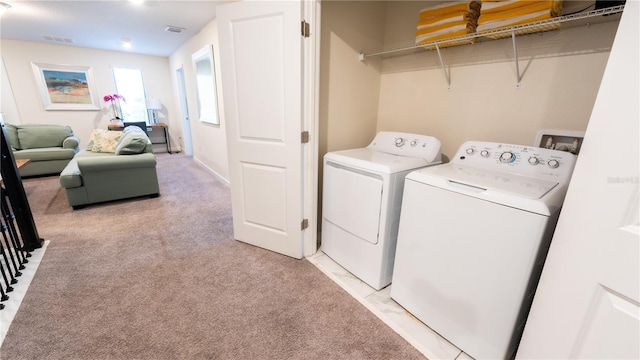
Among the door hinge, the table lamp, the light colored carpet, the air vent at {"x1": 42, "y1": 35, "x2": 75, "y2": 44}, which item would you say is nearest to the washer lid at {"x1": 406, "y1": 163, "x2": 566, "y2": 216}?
the light colored carpet

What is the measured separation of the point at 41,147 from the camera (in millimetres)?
4316

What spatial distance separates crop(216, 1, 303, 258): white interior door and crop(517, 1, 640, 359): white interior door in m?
1.43

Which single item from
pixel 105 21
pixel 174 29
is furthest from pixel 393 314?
pixel 105 21

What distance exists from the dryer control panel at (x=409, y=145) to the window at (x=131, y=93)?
6.24 m

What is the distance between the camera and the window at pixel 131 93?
18.8 ft

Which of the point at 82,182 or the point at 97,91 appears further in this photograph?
the point at 97,91

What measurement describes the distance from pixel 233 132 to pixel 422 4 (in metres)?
1.78

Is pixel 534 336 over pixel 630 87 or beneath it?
beneath

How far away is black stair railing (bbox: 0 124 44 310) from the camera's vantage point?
1.77 meters

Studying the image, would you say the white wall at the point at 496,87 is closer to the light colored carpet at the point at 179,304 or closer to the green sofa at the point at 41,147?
the light colored carpet at the point at 179,304

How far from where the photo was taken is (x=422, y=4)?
1.99 metres

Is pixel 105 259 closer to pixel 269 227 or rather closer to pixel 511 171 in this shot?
pixel 269 227

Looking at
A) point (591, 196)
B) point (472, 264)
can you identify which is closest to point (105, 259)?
point (472, 264)

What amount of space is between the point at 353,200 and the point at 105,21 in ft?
14.1
